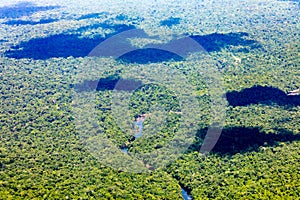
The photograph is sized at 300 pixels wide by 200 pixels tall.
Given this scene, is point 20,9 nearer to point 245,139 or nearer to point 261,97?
point 261,97

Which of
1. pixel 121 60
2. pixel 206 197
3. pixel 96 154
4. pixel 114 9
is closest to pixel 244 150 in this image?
pixel 206 197

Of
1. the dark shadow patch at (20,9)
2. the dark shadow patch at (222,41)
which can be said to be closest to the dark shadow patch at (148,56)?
the dark shadow patch at (222,41)

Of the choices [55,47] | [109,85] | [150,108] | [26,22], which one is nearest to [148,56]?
[109,85]

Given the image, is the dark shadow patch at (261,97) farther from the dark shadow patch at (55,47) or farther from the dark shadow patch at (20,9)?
the dark shadow patch at (20,9)

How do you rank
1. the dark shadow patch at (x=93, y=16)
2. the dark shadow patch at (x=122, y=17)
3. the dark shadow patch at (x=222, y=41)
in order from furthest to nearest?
the dark shadow patch at (x=93, y=16) → the dark shadow patch at (x=122, y=17) → the dark shadow patch at (x=222, y=41)

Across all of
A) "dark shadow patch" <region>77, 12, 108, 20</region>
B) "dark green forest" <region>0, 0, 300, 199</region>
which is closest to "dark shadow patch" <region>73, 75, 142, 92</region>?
"dark green forest" <region>0, 0, 300, 199</region>

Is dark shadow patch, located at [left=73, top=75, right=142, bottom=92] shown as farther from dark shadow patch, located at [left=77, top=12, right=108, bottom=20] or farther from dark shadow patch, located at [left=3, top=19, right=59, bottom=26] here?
dark shadow patch, located at [left=3, top=19, right=59, bottom=26]
